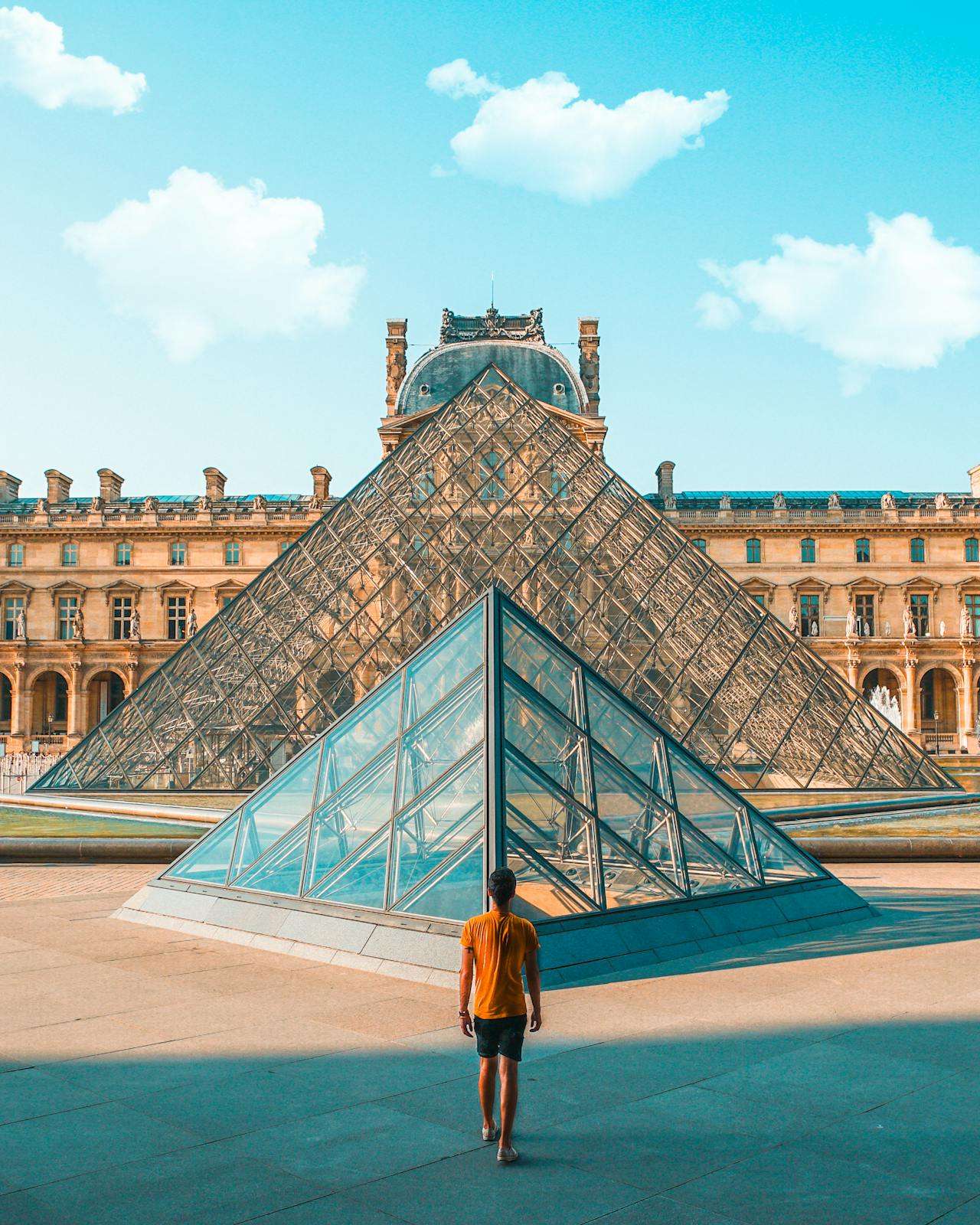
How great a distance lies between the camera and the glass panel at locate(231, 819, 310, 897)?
900 cm

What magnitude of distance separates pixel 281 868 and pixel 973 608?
52.4m

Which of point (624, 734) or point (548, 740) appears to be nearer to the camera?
point (548, 740)

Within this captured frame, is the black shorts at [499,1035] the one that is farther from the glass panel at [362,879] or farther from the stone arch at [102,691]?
the stone arch at [102,691]

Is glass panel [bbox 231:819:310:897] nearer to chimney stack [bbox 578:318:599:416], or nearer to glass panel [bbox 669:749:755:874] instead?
glass panel [bbox 669:749:755:874]

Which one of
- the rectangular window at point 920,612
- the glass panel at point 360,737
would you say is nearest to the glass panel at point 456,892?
the glass panel at point 360,737

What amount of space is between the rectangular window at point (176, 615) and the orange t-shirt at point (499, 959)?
174ft

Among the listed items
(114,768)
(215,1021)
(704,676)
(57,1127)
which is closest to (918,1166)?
(57,1127)

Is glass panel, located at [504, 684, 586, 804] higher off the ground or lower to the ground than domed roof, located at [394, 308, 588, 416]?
lower

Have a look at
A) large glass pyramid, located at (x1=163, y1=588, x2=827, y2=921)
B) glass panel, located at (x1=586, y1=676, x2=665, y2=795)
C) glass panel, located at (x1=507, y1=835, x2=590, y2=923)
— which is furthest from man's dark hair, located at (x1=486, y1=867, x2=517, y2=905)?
glass panel, located at (x1=586, y1=676, x2=665, y2=795)

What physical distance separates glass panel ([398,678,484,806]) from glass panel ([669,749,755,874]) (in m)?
1.88

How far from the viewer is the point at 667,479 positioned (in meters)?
57.7

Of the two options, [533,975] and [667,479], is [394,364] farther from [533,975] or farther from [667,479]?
[533,975]

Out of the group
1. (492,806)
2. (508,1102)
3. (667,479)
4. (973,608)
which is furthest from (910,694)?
(508,1102)

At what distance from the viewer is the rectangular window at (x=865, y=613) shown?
180 ft
